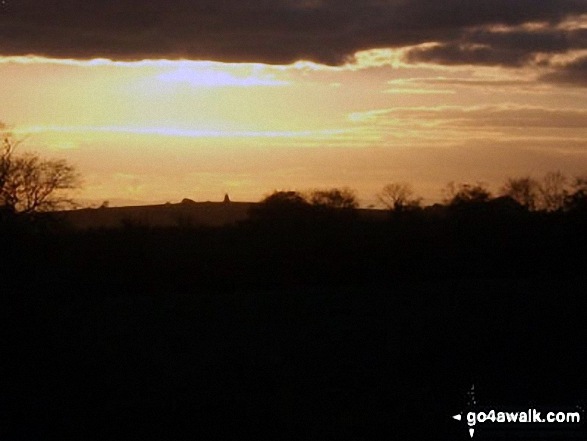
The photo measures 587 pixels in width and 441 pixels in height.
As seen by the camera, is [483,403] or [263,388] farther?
[263,388]

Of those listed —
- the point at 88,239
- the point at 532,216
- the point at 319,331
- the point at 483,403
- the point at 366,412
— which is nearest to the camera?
the point at 483,403

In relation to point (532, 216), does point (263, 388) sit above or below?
below

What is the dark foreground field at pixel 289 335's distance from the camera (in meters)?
20.6

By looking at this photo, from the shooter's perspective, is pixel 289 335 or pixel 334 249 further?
pixel 334 249

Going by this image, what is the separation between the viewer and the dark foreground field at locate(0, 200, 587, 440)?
20594 mm

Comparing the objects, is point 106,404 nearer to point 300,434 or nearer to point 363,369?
point 300,434

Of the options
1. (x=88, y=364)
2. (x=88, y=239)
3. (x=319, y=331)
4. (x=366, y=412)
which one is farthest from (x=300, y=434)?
(x=88, y=239)

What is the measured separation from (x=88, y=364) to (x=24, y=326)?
1.51 metres

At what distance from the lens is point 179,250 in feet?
185

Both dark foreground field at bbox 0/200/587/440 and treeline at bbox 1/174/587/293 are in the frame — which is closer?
dark foreground field at bbox 0/200/587/440

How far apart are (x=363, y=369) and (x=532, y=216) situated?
112 feet

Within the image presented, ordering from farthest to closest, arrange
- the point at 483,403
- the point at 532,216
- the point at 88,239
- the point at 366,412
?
1. the point at 532,216
2. the point at 88,239
3. the point at 366,412
4. the point at 483,403

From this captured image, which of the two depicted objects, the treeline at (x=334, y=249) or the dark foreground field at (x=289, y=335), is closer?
the dark foreground field at (x=289, y=335)

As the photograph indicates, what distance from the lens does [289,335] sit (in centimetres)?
3381
